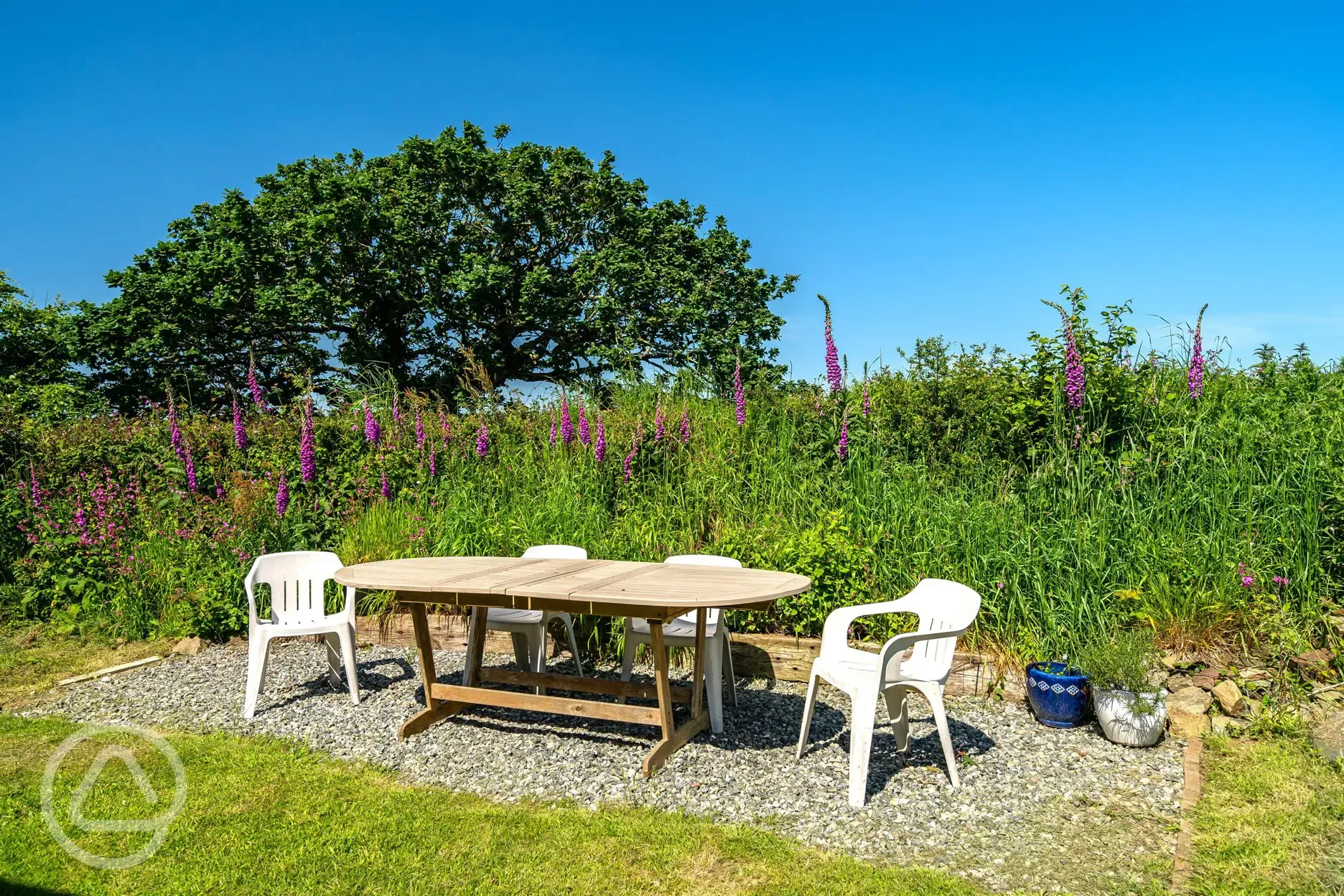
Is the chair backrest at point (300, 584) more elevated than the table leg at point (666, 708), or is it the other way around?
the chair backrest at point (300, 584)

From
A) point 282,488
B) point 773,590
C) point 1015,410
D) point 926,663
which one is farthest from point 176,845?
point 1015,410

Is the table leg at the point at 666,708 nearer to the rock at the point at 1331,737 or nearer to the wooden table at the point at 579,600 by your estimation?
the wooden table at the point at 579,600

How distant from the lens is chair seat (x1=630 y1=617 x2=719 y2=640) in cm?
466

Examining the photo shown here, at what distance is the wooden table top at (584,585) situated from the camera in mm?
3857

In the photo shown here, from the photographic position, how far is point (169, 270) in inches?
745

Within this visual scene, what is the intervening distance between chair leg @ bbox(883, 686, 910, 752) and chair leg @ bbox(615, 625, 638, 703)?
152cm

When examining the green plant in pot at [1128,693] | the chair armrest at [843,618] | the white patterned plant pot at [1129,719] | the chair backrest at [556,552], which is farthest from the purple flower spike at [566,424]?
the white patterned plant pot at [1129,719]

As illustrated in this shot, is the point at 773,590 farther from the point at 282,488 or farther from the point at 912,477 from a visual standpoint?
the point at 282,488

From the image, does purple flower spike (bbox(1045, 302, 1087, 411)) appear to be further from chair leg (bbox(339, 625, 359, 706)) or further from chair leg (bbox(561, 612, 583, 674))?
chair leg (bbox(339, 625, 359, 706))

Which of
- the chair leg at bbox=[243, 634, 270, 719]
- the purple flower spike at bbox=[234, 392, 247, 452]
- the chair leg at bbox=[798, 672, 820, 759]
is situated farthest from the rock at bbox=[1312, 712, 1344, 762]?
the purple flower spike at bbox=[234, 392, 247, 452]

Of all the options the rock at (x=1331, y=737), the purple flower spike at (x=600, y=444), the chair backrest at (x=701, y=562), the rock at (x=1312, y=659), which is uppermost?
the purple flower spike at (x=600, y=444)

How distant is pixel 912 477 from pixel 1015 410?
0.88 metres

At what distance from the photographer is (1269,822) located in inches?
130

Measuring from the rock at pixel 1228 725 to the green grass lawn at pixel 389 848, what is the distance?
222cm
